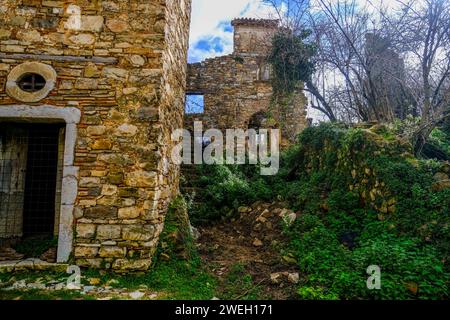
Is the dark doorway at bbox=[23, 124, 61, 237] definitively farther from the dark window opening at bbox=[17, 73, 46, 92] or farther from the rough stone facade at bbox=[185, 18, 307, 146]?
the rough stone facade at bbox=[185, 18, 307, 146]

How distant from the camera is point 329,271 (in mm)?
3600

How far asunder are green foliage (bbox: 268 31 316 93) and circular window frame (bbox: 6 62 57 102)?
7811 mm

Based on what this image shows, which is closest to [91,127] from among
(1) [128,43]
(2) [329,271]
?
(1) [128,43]

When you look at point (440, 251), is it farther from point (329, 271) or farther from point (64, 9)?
point (64, 9)

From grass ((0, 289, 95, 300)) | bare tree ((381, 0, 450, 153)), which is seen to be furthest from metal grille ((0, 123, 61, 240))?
bare tree ((381, 0, 450, 153))

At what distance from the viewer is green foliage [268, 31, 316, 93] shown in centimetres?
985

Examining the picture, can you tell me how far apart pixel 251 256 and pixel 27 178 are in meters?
3.77

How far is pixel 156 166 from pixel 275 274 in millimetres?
2226

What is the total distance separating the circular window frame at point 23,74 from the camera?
3766 millimetres

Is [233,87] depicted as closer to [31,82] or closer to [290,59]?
[290,59]

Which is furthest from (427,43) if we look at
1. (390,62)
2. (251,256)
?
(251,256)

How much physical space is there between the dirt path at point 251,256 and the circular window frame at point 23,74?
3439mm

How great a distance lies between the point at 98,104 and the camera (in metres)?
3.83

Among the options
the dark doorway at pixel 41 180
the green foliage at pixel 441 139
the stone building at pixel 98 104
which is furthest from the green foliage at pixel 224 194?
the green foliage at pixel 441 139
